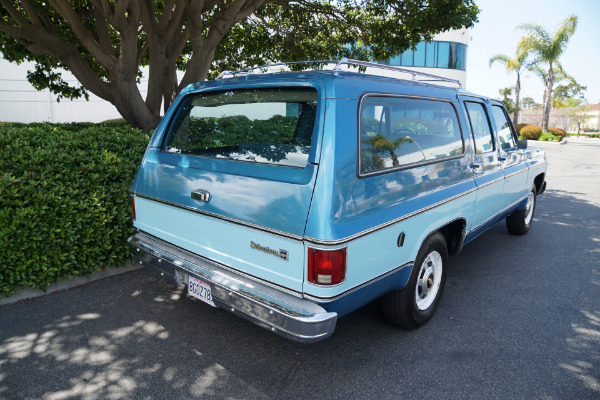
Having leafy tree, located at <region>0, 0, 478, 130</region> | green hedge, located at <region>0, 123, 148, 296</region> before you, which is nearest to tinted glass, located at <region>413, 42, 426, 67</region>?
leafy tree, located at <region>0, 0, 478, 130</region>

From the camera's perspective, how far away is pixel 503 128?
16.7ft

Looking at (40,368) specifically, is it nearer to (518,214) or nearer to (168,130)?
(168,130)

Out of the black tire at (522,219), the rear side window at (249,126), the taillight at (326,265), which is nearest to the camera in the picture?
the taillight at (326,265)

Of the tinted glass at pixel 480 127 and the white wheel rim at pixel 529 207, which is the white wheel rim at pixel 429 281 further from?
the white wheel rim at pixel 529 207

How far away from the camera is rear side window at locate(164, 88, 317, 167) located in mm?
2812

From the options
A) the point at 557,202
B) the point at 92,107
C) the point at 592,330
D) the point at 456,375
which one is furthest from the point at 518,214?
the point at 92,107

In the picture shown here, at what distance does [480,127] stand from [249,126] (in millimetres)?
2508

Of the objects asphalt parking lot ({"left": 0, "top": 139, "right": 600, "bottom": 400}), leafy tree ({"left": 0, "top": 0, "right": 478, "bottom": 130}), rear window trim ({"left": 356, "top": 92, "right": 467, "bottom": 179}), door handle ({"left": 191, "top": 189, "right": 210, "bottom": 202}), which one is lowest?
asphalt parking lot ({"left": 0, "top": 139, "right": 600, "bottom": 400})

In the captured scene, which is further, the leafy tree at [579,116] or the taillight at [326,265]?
the leafy tree at [579,116]

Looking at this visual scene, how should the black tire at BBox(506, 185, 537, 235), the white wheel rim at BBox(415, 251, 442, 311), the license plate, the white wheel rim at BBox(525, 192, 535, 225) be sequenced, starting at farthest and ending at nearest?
1. the white wheel rim at BBox(525, 192, 535, 225)
2. the black tire at BBox(506, 185, 537, 235)
3. the white wheel rim at BBox(415, 251, 442, 311)
4. the license plate

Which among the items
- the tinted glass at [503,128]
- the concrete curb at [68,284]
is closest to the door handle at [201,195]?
the concrete curb at [68,284]

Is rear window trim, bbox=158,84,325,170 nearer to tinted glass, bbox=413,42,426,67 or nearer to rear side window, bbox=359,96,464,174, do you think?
rear side window, bbox=359,96,464,174

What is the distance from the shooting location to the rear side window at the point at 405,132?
2826 mm

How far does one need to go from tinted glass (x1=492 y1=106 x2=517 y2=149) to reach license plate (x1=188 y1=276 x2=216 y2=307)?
144 inches
